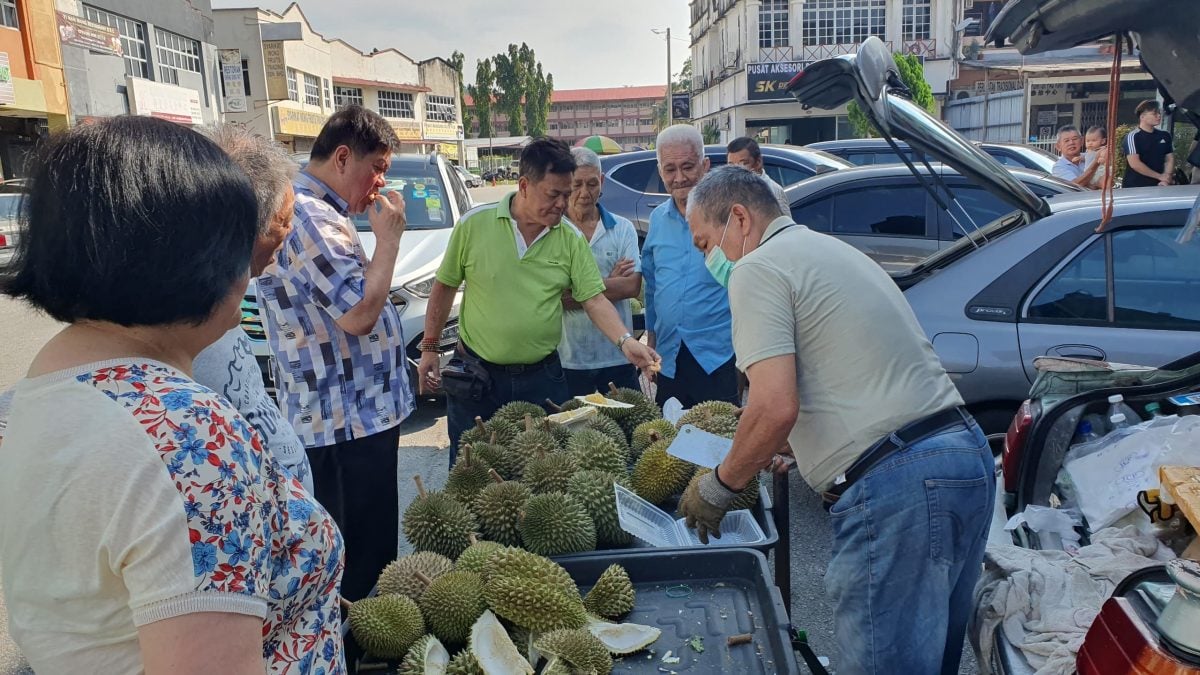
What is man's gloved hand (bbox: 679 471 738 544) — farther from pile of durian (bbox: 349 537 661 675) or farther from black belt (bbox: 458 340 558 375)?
black belt (bbox: 458 340 558 375)

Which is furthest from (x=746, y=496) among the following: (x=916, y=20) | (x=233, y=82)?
(x=916, y=20)

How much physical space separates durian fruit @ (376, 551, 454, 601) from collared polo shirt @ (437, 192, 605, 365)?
4.92 ft

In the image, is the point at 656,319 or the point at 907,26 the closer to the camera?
the point at 656,319

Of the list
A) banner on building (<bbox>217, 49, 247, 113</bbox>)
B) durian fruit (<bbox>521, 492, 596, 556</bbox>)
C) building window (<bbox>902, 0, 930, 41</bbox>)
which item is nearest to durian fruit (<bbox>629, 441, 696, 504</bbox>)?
durian fruit (<bbox>521, 492, 596, 556</bbox>)

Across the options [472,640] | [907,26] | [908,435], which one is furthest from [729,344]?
[907,26]

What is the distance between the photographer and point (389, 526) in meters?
2.79

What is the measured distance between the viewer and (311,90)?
4262cm

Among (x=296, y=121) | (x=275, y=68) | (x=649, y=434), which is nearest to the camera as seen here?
(x=649, y=434)

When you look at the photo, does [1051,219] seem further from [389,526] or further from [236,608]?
[236,608]

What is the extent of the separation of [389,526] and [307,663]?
64.3 inches

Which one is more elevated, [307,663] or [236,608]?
[236,608]

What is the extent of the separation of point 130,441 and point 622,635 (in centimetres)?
116

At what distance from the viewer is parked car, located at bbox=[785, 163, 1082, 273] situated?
5.84 metres

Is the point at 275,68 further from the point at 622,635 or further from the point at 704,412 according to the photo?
the point at 622,635
